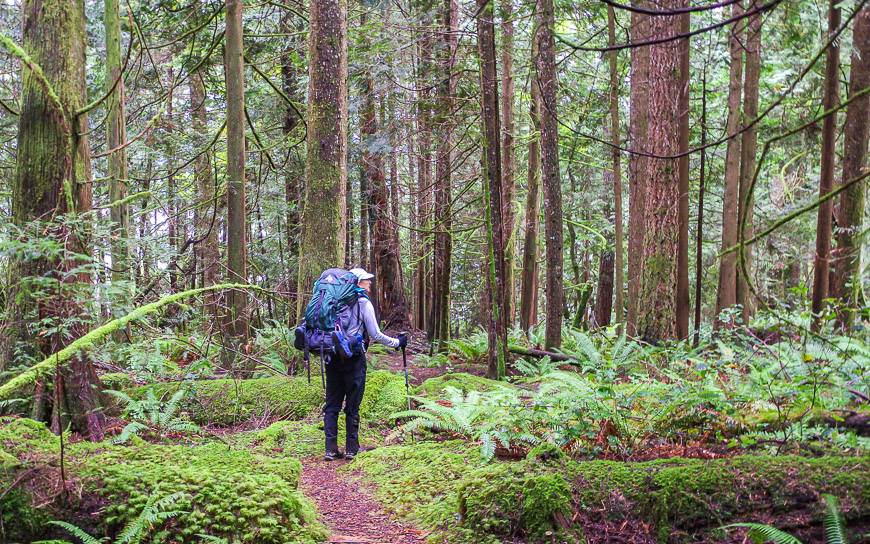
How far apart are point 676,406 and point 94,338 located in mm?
4768

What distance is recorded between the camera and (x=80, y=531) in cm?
354

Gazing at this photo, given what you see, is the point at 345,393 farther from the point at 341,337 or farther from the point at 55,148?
the point at 55,148

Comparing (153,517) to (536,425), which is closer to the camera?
(153,517)

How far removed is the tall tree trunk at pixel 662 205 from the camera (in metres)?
11.4

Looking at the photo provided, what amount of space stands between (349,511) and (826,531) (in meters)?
3.54

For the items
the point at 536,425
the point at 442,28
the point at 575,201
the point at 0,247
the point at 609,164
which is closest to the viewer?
the point at 0,247

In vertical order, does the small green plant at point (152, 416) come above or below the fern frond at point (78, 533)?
below

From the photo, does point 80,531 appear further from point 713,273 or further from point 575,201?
point 713,273

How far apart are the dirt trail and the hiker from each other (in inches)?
19.4

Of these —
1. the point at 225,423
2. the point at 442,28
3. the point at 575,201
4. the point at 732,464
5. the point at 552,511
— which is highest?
the point at 442,28

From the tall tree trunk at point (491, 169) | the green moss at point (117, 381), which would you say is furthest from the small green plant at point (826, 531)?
the green moss at point (117, 381)

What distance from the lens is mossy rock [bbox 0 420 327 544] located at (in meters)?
3.75

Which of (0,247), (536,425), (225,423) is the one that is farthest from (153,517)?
→ (225,423)

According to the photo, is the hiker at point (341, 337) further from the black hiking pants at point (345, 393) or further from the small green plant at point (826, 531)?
the small green plant at point (826, 531)
